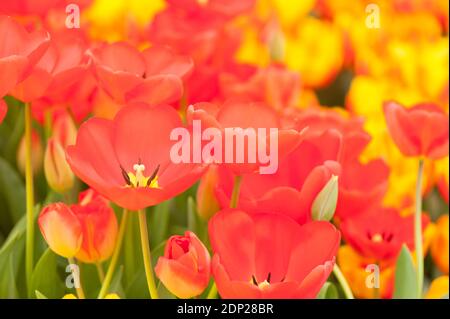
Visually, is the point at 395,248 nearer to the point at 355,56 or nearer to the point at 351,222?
Answer: the point at 351,222

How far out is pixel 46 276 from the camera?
1.93 ft

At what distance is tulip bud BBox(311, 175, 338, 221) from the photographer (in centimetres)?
52

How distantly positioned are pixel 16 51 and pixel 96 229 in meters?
0.11

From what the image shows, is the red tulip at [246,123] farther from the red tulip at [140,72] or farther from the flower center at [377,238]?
the flower center at [377,238]

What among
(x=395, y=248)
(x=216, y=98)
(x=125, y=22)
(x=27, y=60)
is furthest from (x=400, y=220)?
(x=125, y=22)

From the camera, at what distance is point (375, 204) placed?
642 mm

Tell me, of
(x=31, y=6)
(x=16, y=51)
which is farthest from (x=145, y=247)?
(x=31, y=6)

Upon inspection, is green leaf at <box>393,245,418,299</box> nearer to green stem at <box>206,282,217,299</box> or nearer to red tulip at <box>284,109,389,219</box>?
red tulip at <box>284,109,389,219</box>

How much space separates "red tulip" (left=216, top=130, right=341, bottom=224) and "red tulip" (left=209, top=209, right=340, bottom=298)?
1 cm

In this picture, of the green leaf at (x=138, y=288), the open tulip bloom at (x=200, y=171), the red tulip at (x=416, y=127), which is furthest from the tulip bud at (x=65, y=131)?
the red tulip at (x=416, y=127)

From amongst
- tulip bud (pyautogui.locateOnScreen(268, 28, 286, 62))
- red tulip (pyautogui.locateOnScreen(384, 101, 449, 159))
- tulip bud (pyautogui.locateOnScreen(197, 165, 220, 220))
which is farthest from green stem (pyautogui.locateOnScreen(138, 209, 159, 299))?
tulip bud (pyautogui.locateOnScreen(268, 28, 286, 62))

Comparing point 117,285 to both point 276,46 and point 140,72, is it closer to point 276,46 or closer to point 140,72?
point 140,72

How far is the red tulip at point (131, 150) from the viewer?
50 cm

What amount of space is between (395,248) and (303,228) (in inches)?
6.7
